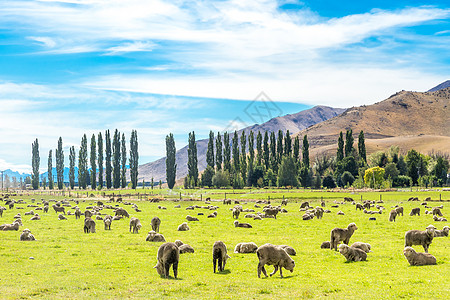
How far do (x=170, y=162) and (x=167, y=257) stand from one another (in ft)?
458

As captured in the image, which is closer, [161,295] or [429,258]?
[161,295]

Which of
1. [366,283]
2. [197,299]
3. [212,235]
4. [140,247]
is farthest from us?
[212,235]

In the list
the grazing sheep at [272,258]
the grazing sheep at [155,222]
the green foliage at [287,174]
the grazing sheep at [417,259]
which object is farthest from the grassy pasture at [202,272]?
the green foliage at [287,174]

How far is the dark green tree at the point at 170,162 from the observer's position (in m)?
154

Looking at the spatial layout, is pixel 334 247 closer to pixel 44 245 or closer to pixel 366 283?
pixel 366 283

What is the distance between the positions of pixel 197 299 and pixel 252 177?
426 ft

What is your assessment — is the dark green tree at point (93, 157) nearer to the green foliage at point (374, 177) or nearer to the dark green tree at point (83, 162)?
the dark green tree at point (83, 162)

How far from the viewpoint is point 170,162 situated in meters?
155

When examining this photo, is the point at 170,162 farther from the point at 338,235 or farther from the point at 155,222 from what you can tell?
the point at 338,235

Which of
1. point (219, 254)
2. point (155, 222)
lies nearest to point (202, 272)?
point (219, 254)

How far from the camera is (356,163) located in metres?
136

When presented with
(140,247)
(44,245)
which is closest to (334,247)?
(140,247)

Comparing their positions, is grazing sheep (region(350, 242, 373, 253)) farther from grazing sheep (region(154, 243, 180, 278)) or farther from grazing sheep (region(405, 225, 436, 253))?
grazing sheep (region(154, 243, 180, 278))

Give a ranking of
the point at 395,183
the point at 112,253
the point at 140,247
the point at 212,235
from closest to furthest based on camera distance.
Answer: the point at 112,253 < the point at 140,247 < the point at 212,235 < the point at 395,183
